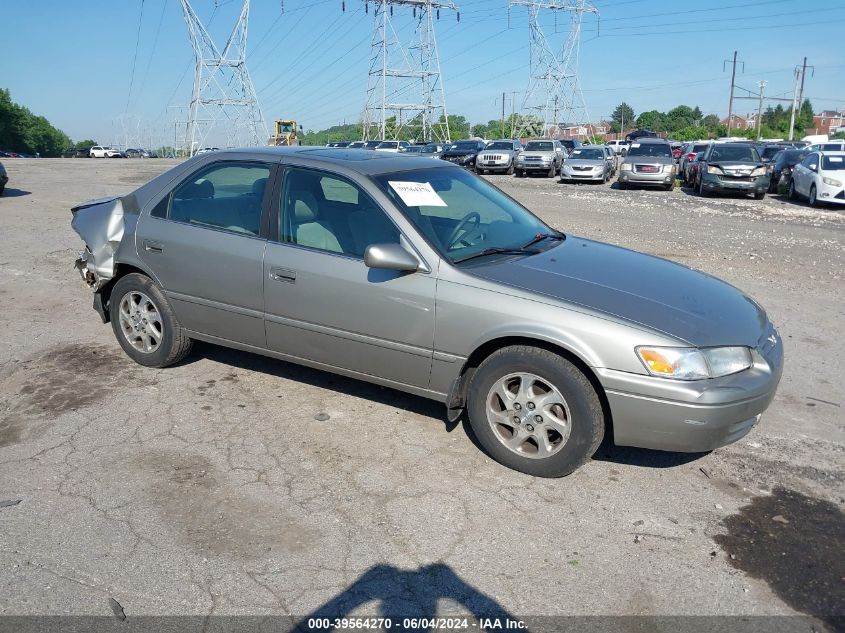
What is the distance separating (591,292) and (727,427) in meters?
0.97

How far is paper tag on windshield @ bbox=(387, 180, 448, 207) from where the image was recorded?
440cm

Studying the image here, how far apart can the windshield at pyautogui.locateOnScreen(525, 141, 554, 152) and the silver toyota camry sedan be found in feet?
92.0

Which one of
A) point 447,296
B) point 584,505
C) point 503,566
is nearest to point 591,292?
point 447,296

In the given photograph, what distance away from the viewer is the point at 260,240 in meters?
4.64

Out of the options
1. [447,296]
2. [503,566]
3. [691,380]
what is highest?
[447,296]

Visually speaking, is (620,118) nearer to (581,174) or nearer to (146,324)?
(581,174)

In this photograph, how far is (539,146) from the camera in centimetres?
3259

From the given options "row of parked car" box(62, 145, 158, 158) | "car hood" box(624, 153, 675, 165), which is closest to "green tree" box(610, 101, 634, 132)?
"row of parked car" box(62, 145, 158, 158)

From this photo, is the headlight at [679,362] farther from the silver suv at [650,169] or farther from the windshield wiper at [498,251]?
the silver suv at [650,169]

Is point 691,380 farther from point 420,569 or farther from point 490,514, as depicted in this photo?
point 420,569

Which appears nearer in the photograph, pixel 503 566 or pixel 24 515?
pixel 503 566

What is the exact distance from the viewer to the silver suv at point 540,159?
31234 millimetres

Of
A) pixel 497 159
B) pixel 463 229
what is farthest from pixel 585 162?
pixel 463 229

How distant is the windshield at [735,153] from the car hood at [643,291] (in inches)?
714
